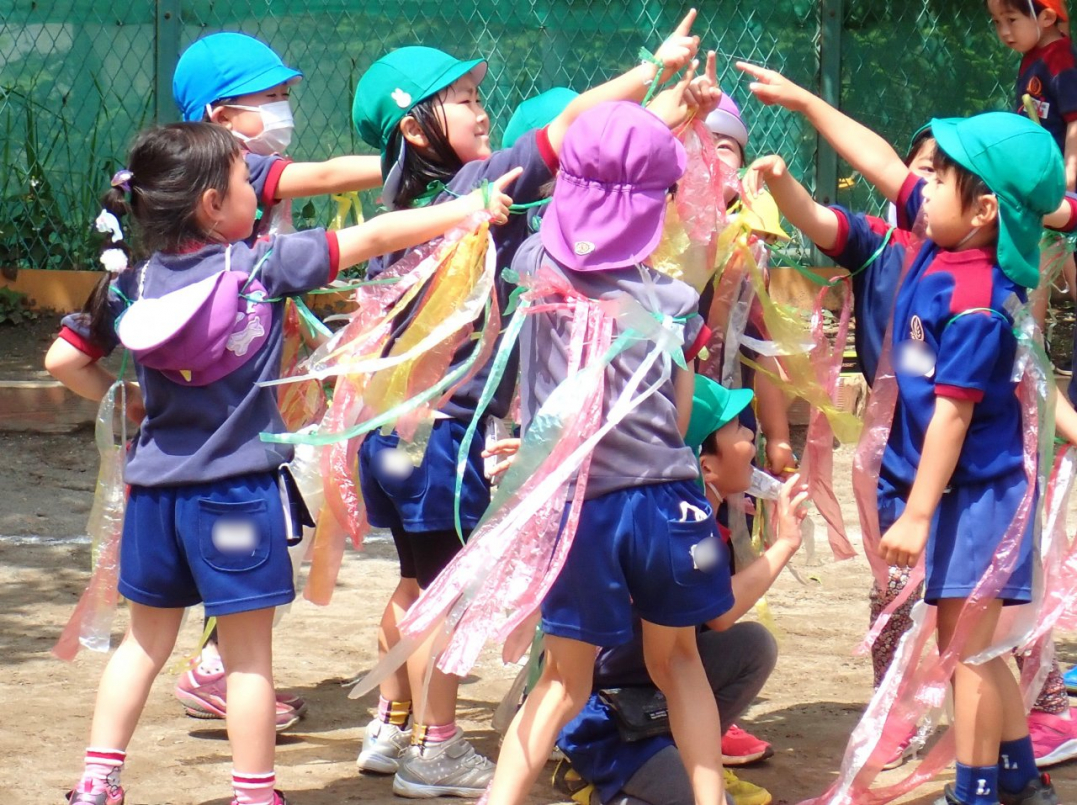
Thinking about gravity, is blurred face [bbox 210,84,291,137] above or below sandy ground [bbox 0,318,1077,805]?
above

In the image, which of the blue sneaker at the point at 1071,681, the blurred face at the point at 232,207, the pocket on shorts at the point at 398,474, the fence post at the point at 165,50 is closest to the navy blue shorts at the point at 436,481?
the pocket on shorts at the point at 398,474

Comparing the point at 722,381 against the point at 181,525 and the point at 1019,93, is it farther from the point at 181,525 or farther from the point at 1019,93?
the point at 1019,93

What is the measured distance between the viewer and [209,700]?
374cm

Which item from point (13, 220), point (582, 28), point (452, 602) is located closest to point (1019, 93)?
point (582, 28)

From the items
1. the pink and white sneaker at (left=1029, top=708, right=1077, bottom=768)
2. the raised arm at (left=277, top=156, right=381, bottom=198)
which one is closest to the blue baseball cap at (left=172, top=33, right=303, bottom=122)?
the raised arm at (left=277, top=156, right=381, bottom=198)

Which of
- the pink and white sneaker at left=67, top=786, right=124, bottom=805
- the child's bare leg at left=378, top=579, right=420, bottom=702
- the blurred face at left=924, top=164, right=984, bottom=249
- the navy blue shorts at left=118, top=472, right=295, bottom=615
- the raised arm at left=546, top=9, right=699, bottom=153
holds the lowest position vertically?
the pink and white sneaker at left=67, top=786, right=124, bottom=805

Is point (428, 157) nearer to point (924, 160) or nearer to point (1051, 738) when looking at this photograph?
point (924, 160)

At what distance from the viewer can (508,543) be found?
2777 millimetres

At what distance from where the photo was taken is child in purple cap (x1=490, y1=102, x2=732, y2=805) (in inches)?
108

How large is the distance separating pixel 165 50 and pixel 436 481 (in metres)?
5.27

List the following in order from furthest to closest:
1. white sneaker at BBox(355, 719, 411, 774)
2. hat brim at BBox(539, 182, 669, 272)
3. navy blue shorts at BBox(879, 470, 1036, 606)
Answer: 1. white sneaker at BBox(355, 719, 411, 774)
2. navy blue shorts at BBox(879, 470, 1036, 606)
3. hat brim at BBox(539, 182, 669, 272)

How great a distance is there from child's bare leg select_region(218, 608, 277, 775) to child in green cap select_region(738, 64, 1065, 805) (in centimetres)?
123

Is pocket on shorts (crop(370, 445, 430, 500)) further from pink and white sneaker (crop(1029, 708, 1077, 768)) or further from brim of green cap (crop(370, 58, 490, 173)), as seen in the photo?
pink and white sneaker (crop(1029, 708, 1077, 768))

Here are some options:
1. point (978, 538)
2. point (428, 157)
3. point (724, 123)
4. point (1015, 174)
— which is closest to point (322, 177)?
point (428, 157)
